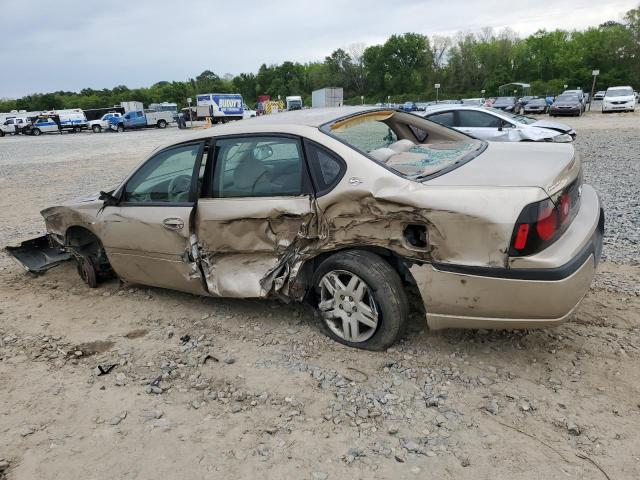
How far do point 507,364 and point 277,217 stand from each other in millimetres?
1779

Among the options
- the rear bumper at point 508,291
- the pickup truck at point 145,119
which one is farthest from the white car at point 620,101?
the pickup truck at point 145,119

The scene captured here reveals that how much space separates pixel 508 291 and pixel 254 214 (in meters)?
1.75

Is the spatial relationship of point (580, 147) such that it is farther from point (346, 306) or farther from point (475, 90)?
point (475, 90)

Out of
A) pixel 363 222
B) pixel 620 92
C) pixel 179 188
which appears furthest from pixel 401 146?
pixel 620 92

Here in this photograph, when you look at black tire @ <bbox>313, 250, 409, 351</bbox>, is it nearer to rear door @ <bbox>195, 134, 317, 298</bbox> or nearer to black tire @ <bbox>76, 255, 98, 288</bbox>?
rear door @ <bbox>195, 134, 317, 298</bbox>

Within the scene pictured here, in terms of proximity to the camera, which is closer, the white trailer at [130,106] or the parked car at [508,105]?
the parked car at [508,105]

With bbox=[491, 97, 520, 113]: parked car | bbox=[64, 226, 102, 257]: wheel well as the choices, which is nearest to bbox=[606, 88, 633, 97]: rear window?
bbox=[491, 97, 520, 113]: parked car

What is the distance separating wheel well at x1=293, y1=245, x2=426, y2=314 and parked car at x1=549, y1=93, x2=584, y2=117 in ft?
91.9

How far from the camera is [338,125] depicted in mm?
3525

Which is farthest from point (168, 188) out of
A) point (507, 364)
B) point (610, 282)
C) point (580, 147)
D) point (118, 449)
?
point (580, 147)

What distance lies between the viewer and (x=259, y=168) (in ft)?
11.6

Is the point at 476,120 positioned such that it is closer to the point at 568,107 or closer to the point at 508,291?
the point at 508,291

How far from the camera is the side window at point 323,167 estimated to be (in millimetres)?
3135

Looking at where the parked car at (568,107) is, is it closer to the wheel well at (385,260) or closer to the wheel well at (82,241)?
the wheel well at (385,260)
